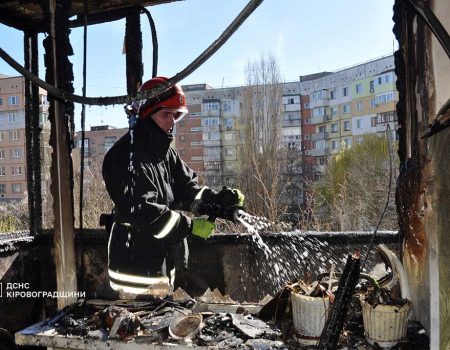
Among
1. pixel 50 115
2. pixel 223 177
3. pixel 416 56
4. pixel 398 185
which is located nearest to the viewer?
pixel 416 56

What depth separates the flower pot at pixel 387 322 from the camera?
Answer: 2.07 metres

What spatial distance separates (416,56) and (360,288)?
140 cm

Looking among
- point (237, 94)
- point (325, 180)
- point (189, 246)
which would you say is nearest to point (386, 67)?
point (237, 94)

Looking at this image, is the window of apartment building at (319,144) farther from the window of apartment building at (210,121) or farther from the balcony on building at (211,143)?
the balcony on building at (211,143)

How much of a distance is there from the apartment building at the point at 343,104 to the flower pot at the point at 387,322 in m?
41.8

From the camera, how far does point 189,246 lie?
414 centimetres

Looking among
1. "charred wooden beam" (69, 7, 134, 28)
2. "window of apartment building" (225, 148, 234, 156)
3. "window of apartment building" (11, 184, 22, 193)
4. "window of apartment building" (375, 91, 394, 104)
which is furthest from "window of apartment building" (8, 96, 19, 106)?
"charred wooden beam" (69, 7, 134, 28)

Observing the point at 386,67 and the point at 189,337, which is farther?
the point at 386,67

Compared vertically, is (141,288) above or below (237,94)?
below

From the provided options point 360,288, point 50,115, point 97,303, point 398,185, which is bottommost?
point 97,303

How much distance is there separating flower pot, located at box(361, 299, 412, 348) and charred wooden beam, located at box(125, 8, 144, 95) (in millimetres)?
2888

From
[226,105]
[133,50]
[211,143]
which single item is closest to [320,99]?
[226,105]

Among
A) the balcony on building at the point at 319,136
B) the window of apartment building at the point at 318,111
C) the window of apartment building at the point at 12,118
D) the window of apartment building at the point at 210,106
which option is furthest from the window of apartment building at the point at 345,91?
the window of apartment building at the point at 12,118

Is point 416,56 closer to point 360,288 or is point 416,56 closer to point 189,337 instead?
point 360,288
